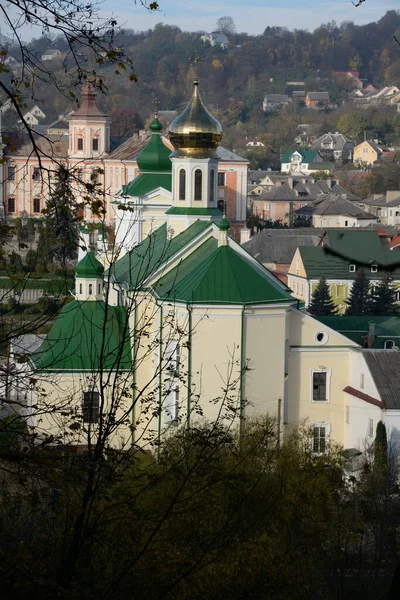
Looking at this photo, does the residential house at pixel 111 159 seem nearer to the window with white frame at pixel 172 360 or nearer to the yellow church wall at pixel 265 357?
the yellow church wall at pixel 265 357

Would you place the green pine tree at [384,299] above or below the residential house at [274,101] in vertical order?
below

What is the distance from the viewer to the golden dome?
19.1 meters

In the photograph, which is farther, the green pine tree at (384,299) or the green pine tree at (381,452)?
the green pine tree at (384,299)

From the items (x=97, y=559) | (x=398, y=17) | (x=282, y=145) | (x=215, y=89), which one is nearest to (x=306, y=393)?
(x=97, y=559)

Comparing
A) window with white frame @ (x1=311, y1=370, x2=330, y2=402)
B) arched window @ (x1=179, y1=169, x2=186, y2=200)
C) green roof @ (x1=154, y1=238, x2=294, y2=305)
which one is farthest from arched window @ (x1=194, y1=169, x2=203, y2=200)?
window with white frame @ (x1=311, y1=370, x2=330, y2=402)

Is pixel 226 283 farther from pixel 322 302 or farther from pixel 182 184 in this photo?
pixel 322 302

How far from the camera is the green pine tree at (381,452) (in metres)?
13.5

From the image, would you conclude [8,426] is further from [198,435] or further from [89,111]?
[89,111]

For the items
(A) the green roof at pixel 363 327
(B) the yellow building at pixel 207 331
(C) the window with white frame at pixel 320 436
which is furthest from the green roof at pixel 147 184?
(C) the window with white frame at pixel 320 436

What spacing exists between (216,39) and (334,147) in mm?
56246

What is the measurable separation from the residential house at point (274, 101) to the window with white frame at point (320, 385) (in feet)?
282

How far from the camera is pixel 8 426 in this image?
604 centimetres

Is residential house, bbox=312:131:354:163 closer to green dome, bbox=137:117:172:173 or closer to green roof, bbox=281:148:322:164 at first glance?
green roof, bbox=281:148:322:164

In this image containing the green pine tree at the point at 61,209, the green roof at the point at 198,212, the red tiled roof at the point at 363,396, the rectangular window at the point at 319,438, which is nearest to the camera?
the green pine tree at the point at 61,209
